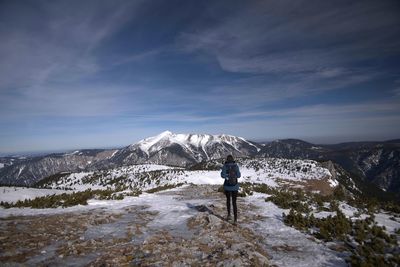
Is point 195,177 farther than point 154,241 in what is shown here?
Yes

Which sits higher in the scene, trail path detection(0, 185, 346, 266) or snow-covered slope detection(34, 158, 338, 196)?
trail path detection(0, 185, 346, 266)

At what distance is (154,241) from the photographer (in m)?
9.64

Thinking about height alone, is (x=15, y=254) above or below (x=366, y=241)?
above

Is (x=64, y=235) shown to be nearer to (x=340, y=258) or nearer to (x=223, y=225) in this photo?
(x=223, y=225)

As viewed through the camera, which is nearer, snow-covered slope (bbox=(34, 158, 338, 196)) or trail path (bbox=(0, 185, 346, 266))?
trail path (bbox=(0, 185, 346, 266))

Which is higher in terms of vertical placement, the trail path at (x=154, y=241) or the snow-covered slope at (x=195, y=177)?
the trail path at (x=154, y=241)

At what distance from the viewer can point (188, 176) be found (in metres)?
48.3

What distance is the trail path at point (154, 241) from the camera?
25.6ft

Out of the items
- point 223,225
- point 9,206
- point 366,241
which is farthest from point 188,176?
point 366,241

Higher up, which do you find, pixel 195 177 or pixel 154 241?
pixel 154 241

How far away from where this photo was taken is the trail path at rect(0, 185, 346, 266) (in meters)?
7.82

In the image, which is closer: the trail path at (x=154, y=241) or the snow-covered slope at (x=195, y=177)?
the trail path at (x=154, y=241)

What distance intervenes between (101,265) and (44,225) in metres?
6.28

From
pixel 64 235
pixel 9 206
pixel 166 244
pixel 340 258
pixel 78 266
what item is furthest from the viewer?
pixel 9 206
